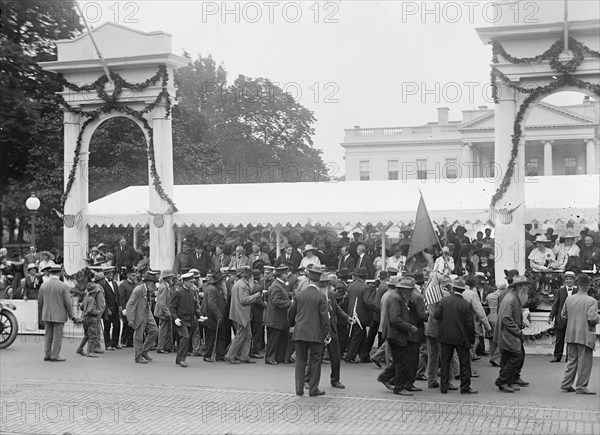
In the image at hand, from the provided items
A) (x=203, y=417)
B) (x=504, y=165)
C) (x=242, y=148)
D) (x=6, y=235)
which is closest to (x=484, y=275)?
(x=504, y=165)

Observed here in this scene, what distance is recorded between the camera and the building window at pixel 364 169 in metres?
66.1

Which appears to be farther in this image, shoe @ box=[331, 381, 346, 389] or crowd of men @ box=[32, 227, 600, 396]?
shoe @ box=[331, 381, 346, 389]

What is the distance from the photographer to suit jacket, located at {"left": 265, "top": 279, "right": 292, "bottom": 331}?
16.4 meters

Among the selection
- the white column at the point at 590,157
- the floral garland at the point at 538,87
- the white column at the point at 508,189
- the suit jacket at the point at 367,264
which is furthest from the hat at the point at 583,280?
the white column at the point at 590,157

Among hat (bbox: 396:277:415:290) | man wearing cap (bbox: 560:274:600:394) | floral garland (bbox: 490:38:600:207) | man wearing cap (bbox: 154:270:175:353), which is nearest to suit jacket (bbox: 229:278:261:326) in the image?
man wearing cap (bbox: 154:270:175:353)

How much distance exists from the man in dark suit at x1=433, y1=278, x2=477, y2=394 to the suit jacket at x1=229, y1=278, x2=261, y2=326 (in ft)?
15.3

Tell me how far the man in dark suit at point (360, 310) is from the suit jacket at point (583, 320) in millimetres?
4059

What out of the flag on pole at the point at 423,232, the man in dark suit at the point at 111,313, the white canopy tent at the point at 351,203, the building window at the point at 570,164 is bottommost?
the man in dark suit at the point at 111,313

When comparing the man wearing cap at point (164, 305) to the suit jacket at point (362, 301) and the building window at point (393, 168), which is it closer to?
the suit jacket at point (362, 301)

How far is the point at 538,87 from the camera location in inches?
795

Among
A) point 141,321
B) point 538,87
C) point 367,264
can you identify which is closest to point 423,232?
point 367,264

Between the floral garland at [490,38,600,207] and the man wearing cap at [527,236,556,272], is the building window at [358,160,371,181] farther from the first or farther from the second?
the man wearing cap at [527,236,556,272]

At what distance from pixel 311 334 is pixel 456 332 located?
2227 millimetres

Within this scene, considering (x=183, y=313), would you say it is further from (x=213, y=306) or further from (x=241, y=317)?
(x=241, y=317)
